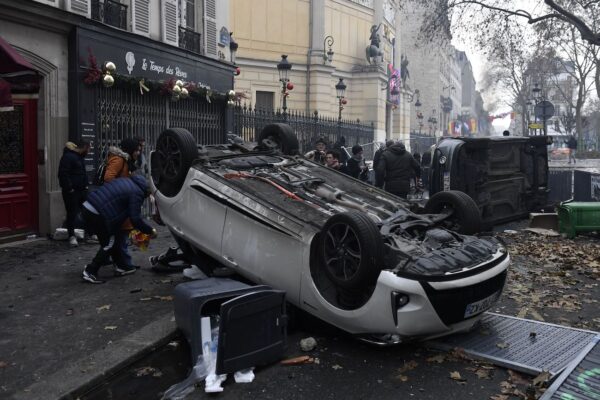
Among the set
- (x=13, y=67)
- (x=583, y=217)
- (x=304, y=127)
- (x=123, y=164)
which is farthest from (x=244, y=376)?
(x=304, y=127)

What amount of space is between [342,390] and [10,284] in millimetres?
4527

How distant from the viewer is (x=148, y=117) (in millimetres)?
12055

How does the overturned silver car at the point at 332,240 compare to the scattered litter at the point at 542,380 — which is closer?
the scattered litter at the point at 542,380

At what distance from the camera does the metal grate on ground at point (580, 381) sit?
355 centimetres

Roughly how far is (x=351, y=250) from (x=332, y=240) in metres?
0.19

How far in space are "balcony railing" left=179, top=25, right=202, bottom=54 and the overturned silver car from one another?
8.31 m

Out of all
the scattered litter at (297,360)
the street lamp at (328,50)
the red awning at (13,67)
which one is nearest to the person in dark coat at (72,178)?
the red awning at (13,67)

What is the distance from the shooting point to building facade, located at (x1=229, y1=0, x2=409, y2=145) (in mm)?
29156

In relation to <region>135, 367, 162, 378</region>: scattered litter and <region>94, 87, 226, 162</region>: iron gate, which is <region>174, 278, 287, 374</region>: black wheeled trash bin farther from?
<region>94, 87, 226, 162</region>: iron gate

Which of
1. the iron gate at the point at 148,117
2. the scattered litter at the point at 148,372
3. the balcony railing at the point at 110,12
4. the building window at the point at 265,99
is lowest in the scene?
the scattered litter at the point at 148,372

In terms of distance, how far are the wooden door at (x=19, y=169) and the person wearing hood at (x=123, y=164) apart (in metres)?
2.65

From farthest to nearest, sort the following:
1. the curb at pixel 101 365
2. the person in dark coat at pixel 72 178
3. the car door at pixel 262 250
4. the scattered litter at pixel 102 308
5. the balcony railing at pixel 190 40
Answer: the balcony railing at pixel 190 40 → the person in dark coat at pixel 72 178 → the scattered litter at pixel 102 308 → the car door at pixel 262 250 → the curb at pixel 101 365

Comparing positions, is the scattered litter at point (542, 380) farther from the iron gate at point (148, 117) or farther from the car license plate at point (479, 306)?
the iron gate at point (148, 117)

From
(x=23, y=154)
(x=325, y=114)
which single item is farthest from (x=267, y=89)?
(x=23, y=154)
